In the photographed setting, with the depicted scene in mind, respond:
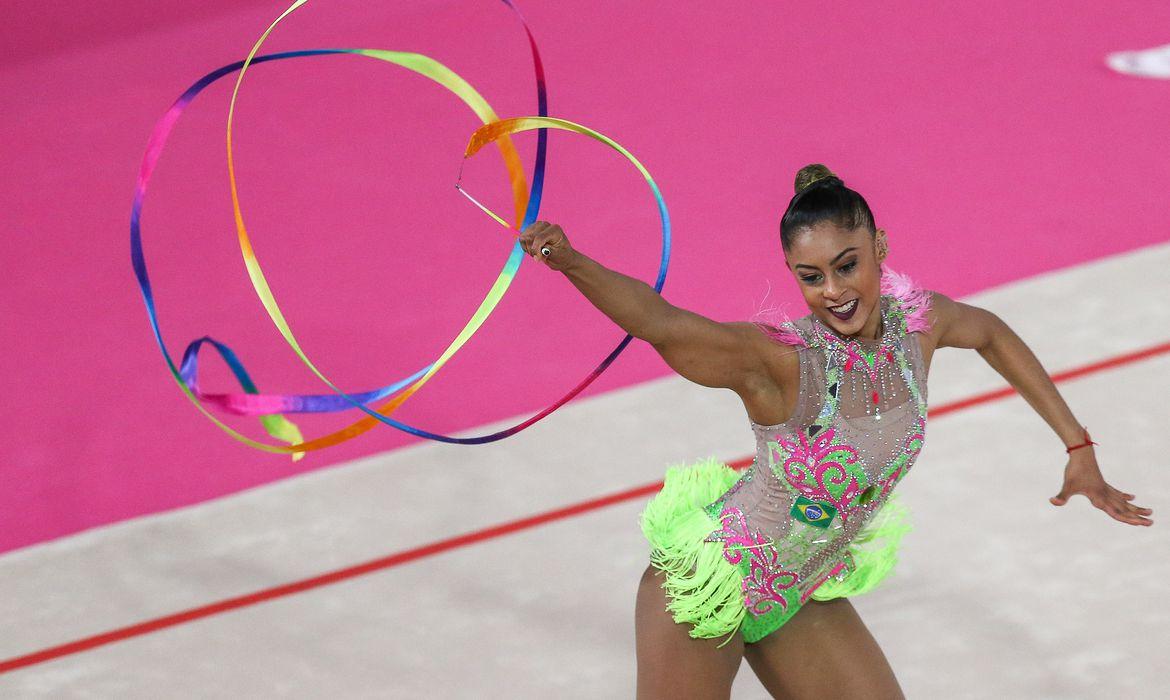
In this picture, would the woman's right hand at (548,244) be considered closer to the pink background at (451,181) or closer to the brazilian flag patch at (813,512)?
the brazilian flag patch at (813,512)

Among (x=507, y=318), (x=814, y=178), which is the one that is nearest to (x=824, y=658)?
(x=814, y=178)

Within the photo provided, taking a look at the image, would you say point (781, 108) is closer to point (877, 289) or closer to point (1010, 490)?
point (1010, 490)

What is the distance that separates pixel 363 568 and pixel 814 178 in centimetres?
177

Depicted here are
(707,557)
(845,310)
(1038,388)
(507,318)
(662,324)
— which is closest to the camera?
(662,324)

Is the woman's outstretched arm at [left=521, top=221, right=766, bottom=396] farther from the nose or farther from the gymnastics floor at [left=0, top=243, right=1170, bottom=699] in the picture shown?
the gymnastics floor at [left=0, top=243, right=1170, bottom=699]

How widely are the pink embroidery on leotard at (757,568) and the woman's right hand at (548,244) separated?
2.32 feet

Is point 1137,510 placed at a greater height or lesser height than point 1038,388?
lesser

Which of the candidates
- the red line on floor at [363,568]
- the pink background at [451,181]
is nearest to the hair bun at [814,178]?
the red line on floor at [363,568]

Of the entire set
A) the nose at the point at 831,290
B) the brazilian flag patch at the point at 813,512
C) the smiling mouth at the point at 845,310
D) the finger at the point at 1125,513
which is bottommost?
the brazilian flag patch at the point at 813,512

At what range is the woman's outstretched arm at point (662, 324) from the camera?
213 cm

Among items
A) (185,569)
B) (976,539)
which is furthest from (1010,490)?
(185,569)

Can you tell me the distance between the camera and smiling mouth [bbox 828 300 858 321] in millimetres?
2354

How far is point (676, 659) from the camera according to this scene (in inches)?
100

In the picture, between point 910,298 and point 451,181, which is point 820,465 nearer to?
point 910,298
